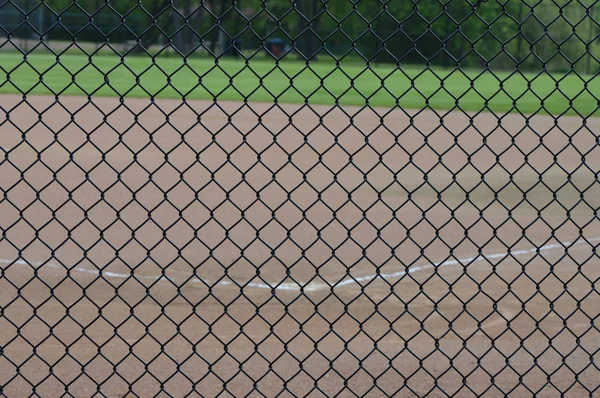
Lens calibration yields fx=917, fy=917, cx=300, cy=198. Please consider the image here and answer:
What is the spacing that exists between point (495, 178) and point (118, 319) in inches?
265

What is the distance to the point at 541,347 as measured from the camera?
545 cm

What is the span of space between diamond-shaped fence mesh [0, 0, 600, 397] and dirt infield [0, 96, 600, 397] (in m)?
0.03

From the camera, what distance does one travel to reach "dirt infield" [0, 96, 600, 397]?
4.57 m

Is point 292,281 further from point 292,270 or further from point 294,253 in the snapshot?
point 294,253

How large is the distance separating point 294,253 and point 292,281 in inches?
27.3

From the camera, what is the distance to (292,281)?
22.9 ft

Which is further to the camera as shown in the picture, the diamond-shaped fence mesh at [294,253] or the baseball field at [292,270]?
→ the baseball field at [292,270]

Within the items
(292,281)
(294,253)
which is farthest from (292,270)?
(294,253)

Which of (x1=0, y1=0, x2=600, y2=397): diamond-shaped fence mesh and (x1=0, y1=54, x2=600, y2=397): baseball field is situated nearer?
(x1=0, y1=0, x2=600, y2=397): diamond-shaped fence mesh

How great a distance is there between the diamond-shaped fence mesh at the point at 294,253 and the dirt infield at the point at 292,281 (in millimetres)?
26

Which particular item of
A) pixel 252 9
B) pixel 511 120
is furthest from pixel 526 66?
pixel 511 120

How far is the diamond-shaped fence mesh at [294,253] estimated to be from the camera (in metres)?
4.39

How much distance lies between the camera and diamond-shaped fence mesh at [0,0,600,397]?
439 cm

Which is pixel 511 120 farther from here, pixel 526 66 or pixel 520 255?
pixel 526 66
